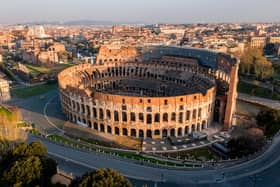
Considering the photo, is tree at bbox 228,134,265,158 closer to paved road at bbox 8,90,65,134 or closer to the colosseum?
the colosseum

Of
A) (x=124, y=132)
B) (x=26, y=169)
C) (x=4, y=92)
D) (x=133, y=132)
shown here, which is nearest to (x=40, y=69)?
(x=4, y=92)

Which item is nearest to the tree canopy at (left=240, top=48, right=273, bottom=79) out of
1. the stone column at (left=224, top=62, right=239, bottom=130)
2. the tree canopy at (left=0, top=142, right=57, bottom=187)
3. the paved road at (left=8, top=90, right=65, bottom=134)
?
the stone column at (left=224, top=62, right=239, bottom=130)

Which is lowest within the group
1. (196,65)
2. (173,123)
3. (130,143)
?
(130,143)

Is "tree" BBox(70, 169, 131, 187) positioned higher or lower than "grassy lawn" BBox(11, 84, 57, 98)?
higher

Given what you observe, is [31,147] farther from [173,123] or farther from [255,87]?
[255,87]

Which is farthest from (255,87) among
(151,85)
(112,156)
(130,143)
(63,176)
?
(63,176)
